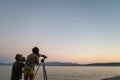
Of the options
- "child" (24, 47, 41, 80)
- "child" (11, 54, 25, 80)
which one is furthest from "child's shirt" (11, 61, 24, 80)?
"child" (24, 47, 41, 80)

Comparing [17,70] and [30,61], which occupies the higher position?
[30,61]

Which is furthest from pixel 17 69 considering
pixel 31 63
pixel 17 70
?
pixel 31 63

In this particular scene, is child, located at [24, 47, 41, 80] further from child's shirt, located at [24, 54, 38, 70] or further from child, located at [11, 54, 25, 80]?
child, located at [11, 54, 25, 80]

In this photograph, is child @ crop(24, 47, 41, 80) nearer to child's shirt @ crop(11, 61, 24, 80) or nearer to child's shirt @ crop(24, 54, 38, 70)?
child's shirt @ crop(24, 54, 38, 70)

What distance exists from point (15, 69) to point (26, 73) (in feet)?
1.52

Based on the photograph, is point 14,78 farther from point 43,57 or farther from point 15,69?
point 43,57

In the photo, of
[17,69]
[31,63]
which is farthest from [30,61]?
[17,69]

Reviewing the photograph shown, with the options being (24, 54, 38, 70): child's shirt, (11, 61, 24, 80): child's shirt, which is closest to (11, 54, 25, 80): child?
(11, 61, 24, 80): child's shirt

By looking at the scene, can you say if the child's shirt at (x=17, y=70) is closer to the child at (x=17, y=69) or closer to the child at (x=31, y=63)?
the child at (x=17, y=69)

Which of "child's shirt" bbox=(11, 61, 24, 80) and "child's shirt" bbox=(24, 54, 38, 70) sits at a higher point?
"child's shirt" bbox=(24, 54, 38, 70)

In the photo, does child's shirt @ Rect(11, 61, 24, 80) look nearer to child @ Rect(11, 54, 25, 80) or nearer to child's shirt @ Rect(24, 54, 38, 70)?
child @ Rect(11, 54, 25, 80)

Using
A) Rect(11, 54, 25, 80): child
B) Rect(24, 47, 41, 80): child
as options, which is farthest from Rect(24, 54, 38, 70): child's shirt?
Rect(11, 54, 25, 80): child

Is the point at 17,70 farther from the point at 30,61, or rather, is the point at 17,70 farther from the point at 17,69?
the point at 30,61

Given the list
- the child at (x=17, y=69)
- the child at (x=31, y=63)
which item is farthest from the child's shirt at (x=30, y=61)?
the child at (x=17, y=69)
